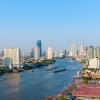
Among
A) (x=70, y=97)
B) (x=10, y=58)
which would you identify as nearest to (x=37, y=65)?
(x=10, y=58)

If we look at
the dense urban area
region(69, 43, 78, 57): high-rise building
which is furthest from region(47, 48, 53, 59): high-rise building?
region(69, 43, 78, 57): high-rise building

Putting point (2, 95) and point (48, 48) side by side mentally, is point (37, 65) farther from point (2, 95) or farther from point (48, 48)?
point (48, 48)

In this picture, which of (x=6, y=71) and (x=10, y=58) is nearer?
(x=6, y=71)

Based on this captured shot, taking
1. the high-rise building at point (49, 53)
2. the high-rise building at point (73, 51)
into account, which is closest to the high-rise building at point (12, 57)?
the high-rise building at point (49, 53)

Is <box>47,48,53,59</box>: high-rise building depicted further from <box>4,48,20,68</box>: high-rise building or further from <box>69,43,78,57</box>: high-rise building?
<box>4,48,20,68</box>: high-rise building

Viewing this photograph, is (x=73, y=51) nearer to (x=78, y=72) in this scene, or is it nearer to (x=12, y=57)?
(x=12, y=57)

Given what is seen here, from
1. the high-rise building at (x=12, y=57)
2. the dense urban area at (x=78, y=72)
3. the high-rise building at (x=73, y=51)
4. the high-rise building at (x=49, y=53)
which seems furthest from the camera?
the high-rise building at (x=73, y=51)

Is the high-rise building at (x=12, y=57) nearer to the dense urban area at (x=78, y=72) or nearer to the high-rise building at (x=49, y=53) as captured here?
the dense urban area at (x=78, y=72)

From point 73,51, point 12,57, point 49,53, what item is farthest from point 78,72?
point 73,51
